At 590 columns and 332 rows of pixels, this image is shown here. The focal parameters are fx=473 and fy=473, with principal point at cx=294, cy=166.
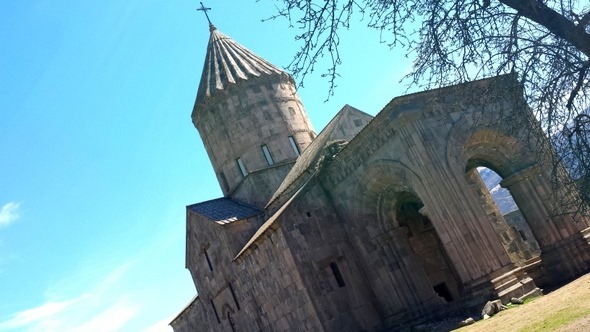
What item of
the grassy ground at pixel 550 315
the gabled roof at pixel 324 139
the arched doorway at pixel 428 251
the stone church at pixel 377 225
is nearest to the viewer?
the grassy ground at pixel 550 315

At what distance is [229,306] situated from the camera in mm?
15453

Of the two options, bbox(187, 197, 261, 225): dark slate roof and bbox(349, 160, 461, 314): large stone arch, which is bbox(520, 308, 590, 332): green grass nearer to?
bbox(349, 160, 461, 314): large stone arch

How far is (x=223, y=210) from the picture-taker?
1598cm

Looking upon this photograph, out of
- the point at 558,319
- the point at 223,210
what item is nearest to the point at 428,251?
the point at 223,210

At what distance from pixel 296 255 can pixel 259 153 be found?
239 inches

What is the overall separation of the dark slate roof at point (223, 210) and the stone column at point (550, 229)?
7838mm

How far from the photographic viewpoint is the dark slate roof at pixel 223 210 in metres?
15.0

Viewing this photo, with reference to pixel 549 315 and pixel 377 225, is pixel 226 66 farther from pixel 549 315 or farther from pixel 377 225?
pixel 549 315

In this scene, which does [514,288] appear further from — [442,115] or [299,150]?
[299,150]

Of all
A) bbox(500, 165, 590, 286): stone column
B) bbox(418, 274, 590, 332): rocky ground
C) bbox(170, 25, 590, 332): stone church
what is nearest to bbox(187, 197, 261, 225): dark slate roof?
bbox(170, 25, 590, 332): stone church

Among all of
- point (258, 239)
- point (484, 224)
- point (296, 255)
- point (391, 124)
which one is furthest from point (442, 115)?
point (258, 239)

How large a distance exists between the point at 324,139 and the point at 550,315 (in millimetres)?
9004

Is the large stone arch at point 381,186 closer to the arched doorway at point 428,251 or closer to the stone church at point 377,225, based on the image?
the stone church at point 377,225

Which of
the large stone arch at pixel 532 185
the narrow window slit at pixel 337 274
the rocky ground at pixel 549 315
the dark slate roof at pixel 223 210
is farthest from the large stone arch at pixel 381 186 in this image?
the dark slate roof at pixel 223 210
